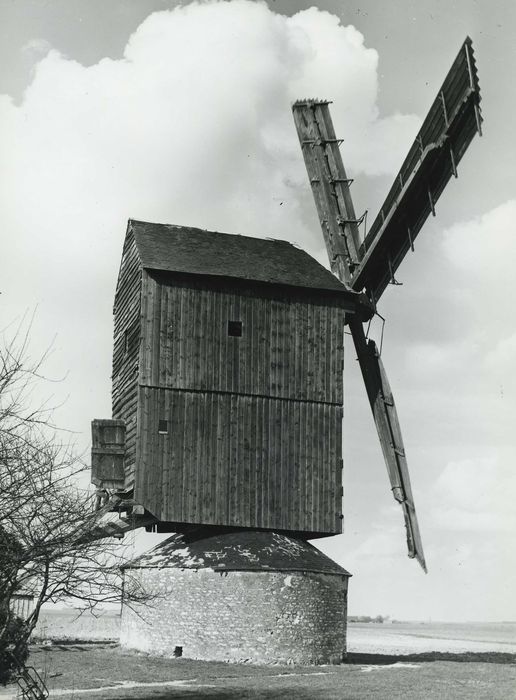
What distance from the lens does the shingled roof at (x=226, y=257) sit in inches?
898

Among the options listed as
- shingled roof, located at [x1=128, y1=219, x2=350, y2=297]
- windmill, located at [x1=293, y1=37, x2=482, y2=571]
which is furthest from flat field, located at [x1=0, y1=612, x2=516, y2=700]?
shingled roof, located at [x1=128, y1=219, x2=350, y2=297]

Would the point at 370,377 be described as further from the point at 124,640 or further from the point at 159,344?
the point at 124,640

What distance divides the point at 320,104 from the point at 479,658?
1605 centimetres

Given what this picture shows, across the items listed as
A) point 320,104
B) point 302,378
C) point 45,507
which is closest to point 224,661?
point 302,378

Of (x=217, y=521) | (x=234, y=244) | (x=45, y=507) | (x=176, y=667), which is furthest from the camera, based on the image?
(x=234, y=244)

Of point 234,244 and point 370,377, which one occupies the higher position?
point 234,244

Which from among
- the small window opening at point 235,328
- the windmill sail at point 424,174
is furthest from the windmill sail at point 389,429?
the small window opening at point 235,328

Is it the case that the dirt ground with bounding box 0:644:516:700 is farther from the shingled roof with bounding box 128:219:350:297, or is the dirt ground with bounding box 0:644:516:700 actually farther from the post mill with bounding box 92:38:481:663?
the shingled roof with bounding box 128:219:350:297

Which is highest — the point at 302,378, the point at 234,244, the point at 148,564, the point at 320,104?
the point at 320,104

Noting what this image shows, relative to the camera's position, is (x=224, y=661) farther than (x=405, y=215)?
No

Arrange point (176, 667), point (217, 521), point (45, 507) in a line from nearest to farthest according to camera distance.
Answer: point (45, 507) → point (176, 667) → point (217, 521)

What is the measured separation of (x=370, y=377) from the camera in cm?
2533

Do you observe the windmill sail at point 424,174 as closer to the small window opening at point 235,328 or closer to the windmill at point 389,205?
the windmill at point 389,205

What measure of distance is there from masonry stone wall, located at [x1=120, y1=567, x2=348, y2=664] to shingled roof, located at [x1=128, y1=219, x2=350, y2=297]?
7.21 meters
